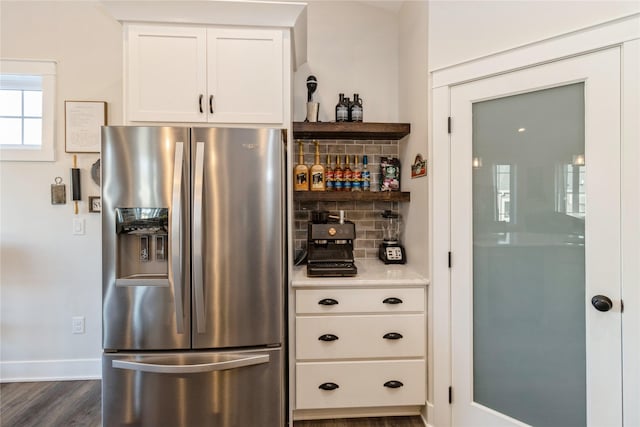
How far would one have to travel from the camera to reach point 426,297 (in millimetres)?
1795

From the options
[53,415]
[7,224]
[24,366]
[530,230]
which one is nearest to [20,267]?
[7,224]

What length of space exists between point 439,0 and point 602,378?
2.13 metres

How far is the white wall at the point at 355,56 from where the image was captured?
2.43m

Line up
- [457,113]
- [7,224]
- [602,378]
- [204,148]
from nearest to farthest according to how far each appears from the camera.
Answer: [602,378], [204,148], [457,113], [7,224]

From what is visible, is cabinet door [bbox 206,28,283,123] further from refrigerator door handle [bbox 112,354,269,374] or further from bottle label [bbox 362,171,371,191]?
refrigerator door handle [bbox 112,354,269,374]

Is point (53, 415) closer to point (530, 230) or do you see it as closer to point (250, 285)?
point (250, 285)

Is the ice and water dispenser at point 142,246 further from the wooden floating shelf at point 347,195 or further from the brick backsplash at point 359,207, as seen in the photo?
the brick backsplash at point 359,207

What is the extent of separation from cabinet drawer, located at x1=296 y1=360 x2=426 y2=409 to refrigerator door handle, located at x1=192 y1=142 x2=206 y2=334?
68 centimetres

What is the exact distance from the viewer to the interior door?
1.31 meters

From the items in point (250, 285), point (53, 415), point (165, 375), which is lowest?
point (53, 415)

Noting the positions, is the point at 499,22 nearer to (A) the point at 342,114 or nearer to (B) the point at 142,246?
(A) the point at 342,114

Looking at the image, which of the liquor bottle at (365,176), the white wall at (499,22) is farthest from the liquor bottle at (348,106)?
the white wall at (499,22)

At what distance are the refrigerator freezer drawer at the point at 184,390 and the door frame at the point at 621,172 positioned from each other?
40.2 inches

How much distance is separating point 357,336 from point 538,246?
1083 mm
